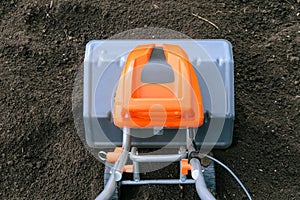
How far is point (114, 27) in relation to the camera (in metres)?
2.32

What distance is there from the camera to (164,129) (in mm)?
1817

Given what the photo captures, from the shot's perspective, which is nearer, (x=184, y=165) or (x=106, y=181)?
(x=184, y=165)

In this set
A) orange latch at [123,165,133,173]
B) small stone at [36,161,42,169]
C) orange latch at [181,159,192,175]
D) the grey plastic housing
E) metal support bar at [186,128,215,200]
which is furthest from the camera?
small stone at [36,161,42,169]

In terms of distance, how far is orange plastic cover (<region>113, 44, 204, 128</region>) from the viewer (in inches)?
63.2

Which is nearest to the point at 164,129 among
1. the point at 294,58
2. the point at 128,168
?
the point at 128,168

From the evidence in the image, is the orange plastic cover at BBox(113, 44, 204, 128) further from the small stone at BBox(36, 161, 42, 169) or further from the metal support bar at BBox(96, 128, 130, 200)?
the small stone at BBox(36, 161, 42, 169)

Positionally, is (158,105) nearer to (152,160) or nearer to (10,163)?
(152,160)

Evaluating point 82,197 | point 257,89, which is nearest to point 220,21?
point 257,89

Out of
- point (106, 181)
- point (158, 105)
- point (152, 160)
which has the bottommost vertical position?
point (106, 181)

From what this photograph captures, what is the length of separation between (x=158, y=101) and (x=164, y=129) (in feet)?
0.76

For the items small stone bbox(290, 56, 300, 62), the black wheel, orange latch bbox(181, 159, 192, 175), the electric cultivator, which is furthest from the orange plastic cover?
small stone bbox(290, 56, 300, 62)

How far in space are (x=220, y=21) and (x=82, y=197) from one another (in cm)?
98

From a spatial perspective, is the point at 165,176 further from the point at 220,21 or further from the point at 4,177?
the point at 220,21

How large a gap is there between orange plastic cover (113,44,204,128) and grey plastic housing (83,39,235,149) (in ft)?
0.50
